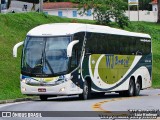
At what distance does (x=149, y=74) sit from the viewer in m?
37.8

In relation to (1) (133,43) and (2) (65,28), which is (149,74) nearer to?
(1) (133,43)

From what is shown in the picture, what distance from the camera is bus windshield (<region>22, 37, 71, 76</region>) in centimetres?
2839

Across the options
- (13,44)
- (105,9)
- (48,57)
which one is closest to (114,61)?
(48,57)

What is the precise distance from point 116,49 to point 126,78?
6.31 ft

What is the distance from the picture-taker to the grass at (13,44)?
122ft

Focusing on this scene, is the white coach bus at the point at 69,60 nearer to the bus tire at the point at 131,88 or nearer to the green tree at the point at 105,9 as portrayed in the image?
the bus tire at the point at 131,88

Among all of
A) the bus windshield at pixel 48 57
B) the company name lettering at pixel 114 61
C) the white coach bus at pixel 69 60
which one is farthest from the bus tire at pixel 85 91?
the company name lettering at pixel 114 61

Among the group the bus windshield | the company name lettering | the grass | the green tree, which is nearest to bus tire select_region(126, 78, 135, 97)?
the company name lettering

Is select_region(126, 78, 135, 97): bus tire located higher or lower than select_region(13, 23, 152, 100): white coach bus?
lower

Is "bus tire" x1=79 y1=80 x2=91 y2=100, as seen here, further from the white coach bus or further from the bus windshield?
the bus windshield

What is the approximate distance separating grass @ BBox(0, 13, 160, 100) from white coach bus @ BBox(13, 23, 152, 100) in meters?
2.92

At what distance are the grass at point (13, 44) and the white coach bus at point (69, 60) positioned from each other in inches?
115

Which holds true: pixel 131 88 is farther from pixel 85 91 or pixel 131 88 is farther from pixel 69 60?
pixel 69 60

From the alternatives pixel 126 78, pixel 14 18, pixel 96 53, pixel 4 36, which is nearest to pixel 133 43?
pixel 126 78
